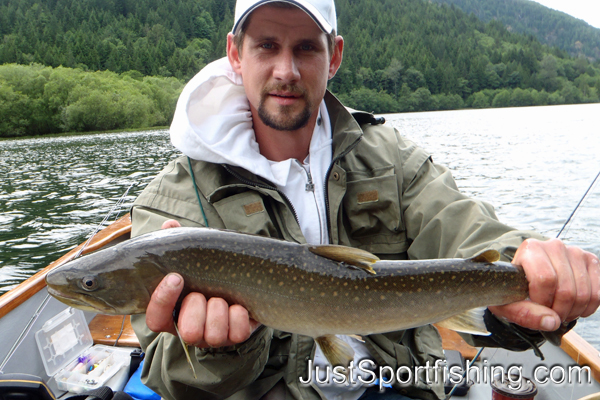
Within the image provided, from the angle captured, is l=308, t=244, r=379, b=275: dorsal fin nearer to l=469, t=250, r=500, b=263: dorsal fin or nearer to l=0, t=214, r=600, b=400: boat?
l=469, t=250, r=500, b=263: dorsal fin

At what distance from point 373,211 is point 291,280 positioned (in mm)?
975

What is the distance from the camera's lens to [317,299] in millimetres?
2148

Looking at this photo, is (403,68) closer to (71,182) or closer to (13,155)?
(13,155)

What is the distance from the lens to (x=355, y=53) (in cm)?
12625

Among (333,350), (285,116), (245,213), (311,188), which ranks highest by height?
(285,116)

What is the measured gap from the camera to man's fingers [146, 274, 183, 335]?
6.57 ft

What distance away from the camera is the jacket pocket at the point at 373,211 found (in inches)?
114

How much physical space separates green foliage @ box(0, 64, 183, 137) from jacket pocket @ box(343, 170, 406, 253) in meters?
62.6

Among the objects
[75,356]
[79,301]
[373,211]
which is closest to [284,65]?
[373,211]

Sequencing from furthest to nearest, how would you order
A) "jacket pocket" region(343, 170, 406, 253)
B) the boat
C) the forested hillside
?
the forested hillside → the boat → "jacket pocket" region(343, 170, 406, 253)

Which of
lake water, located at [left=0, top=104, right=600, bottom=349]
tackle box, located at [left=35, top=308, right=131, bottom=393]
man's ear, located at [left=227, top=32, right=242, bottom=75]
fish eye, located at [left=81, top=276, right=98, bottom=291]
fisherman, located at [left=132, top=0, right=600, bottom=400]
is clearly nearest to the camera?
fish eye, located at [left=81, top=276, right=98, bottom=291]

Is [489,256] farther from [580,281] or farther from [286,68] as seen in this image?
[286,68]

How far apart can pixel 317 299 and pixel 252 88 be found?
1.46 meters

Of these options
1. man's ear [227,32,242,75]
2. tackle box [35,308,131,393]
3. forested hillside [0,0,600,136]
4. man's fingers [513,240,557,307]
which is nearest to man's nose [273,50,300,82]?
man's ear [227,32,242,75]
